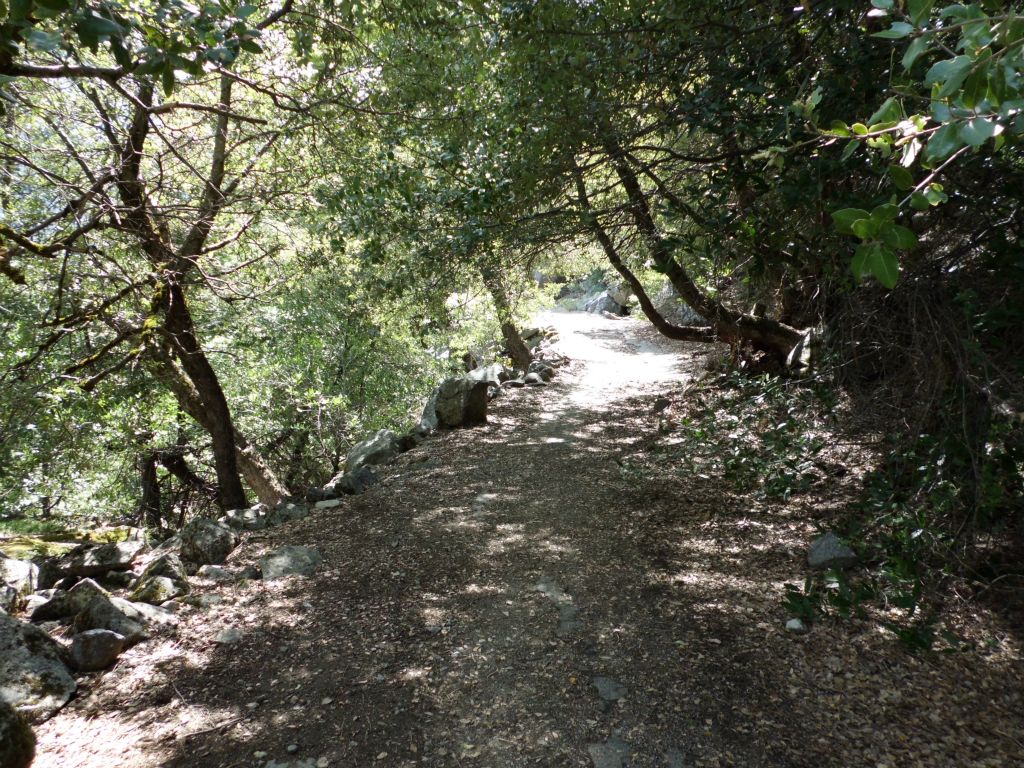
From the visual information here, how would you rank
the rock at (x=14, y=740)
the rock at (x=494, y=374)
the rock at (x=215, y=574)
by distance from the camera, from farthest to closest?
1. the rock at (x=494, y=374)
2. the rock at (x=215, y=574)
3. the rock at (x=14, y=740)

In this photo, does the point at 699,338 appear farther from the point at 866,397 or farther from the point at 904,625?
the point at 904,625

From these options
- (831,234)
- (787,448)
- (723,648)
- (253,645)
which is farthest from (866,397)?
(253,645)

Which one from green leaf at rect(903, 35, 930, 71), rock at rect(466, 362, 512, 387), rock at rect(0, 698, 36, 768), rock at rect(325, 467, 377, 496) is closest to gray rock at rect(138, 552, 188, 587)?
rock at rect(0, 698, 36, 768)

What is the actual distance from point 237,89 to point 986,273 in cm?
824

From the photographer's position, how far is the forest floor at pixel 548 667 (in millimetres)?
2682

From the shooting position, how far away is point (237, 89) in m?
7.53

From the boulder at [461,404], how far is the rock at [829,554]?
584 cm

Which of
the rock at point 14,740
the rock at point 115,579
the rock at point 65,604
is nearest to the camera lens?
the rock at point 14,740

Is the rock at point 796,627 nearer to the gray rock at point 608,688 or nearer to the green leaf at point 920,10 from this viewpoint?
the gray rock at point 608,688

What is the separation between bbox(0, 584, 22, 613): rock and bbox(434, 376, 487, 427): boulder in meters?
5.59

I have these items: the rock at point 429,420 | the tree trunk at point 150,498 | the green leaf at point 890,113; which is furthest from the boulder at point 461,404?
the green leaf at point 890,113

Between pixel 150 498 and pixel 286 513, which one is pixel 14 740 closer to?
pixel 286 513

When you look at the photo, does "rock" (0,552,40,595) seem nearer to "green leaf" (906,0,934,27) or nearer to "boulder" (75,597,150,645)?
"boulder" (75,597,150,645)

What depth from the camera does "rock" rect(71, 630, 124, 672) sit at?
341 centimetres
